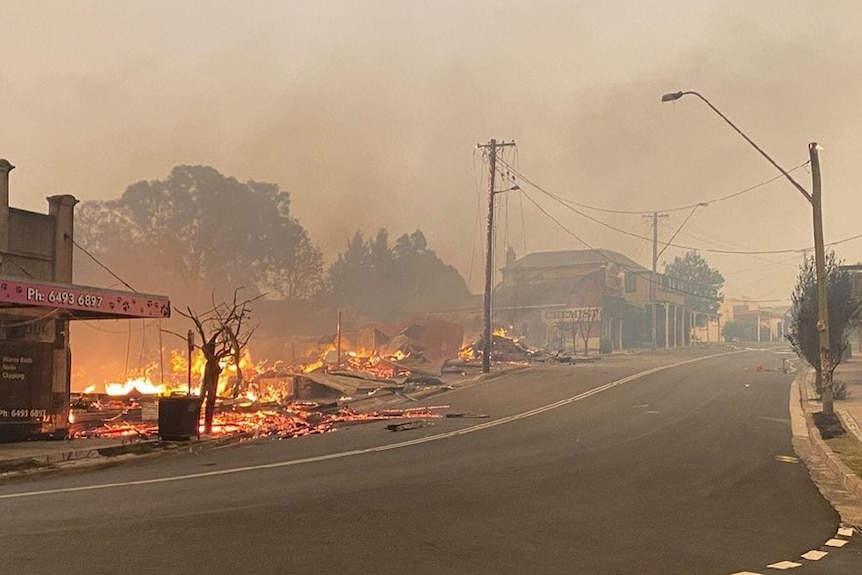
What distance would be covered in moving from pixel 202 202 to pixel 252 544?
75.4 meters

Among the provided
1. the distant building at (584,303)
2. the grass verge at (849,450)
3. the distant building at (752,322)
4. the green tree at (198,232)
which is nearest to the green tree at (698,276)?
the distant building at (752,322)

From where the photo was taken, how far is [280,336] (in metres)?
79.5

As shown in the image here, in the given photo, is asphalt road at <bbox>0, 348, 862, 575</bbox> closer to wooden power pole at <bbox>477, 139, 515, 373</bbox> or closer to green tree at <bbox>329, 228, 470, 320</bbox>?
wooden power pole at <bbox>477, 139, 515, 373</bbox>

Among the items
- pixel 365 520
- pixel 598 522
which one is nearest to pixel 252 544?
pixel 365 520

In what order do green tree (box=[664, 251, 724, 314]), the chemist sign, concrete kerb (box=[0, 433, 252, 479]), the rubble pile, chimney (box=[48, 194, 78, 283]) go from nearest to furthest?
concrete kerb (box=[0, 433, 252, 479])
chimney (box=[48, 194, 78, 283])
the rubble pile
the chemist sign
green tree (box=[664, 251, 724, 314])

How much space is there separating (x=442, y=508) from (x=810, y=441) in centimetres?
1191

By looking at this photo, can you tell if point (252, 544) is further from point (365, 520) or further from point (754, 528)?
point (754, 528)

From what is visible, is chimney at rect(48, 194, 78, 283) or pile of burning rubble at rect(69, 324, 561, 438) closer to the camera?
chimney at rect(48, 194, 78, 283)

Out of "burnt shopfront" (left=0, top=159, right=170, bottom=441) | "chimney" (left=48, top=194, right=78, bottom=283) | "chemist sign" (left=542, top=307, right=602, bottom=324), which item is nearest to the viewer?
"burnt shopfront" (left=0, top=159, right=170, bottom=441)

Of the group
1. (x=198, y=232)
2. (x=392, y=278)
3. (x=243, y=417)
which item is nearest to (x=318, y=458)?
(x=243, y=417)

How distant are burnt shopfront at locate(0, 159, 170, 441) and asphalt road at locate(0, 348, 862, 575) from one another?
357 cm

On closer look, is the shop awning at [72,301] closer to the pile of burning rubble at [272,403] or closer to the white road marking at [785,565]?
the pile of burning rubble at [272,403]

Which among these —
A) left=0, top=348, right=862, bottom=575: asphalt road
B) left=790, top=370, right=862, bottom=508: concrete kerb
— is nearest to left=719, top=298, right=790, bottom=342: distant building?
left=790, top=370, right=862, bottom=508: concrete kerb

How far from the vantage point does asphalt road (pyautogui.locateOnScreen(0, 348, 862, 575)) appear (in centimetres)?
719
